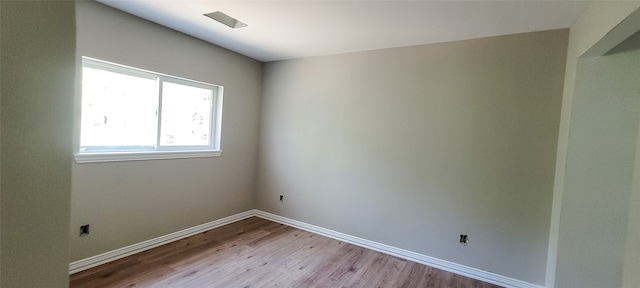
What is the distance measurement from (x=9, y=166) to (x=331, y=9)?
2226 mm

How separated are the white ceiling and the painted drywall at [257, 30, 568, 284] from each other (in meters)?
0.26

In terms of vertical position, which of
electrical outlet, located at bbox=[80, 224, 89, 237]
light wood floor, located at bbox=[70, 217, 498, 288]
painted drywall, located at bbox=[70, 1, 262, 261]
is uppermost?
painted drywall, located at bbox=[70, 1, 262, 261]

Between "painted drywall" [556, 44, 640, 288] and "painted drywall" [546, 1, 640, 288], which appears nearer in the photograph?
"painted drywall" [546, 1, 640, 288]

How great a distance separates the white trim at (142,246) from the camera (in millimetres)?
2494

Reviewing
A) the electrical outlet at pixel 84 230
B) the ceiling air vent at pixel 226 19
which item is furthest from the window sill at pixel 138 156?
the ceiling air vent at pixel 226 19

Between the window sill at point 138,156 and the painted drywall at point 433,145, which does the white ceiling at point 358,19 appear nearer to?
the painted drywall at point 433,145

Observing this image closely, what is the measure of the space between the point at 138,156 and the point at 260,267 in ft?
5.50

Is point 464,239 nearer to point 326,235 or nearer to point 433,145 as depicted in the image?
point 433,145

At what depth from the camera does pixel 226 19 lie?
2684mm

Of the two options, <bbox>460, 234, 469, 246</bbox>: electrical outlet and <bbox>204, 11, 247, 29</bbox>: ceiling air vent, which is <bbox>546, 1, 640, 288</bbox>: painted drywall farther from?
<bbox>204, 11, 247, 29</bbox>: ceiling air vent

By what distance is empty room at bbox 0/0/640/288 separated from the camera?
2088 mm

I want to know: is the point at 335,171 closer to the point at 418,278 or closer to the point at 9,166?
the point at 418,278

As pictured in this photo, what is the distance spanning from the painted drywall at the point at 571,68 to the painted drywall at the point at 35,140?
7.99ft

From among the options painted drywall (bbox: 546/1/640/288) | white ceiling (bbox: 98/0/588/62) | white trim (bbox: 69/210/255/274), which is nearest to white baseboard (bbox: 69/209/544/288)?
white trim (bbox: 69/210/255/274)
